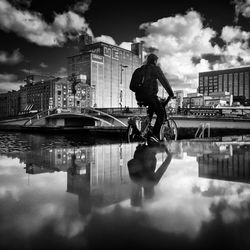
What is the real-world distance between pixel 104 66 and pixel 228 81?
63797 millimetres

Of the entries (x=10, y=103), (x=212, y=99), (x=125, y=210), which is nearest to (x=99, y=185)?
(x=125, y=210)

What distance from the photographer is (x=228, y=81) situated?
133500 millimetres

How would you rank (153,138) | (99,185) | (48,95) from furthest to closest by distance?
(48,95), (153,138), (99,185)

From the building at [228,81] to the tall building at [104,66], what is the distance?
41541mm

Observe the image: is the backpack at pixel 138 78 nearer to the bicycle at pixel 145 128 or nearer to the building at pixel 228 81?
the bicycle at pixel 145 128

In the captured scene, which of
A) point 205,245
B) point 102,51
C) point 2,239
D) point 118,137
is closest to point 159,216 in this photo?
point 205,245

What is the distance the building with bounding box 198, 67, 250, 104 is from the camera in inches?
5074

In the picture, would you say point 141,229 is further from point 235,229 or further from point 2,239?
point 2,239

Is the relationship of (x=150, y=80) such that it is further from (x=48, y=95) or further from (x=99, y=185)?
(x=48, y=95)

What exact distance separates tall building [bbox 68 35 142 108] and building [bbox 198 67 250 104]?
41.5m

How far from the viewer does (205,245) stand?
49.3 inches

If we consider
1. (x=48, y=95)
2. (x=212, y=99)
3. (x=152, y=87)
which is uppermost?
(x=48, y=95)

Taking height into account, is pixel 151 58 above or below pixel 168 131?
above

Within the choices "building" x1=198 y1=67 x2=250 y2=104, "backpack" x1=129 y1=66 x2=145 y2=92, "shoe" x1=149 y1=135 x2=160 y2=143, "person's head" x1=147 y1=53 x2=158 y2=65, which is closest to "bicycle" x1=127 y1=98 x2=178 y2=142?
"shoe" x1=149 y1=135 x2=160 y2=143
